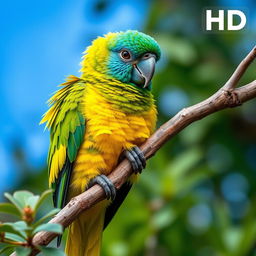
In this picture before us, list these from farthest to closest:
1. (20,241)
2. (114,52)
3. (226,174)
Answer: (226,174) < (114,52) < (20,241)

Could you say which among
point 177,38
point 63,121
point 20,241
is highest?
point 177,38

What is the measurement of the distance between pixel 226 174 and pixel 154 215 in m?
0.99

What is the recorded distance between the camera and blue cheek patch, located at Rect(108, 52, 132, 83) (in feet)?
9.57

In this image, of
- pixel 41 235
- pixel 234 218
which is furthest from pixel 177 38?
pixel 41 235

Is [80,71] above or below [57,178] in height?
above

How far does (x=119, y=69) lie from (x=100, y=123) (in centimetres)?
38

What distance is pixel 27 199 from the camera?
75.3 inches

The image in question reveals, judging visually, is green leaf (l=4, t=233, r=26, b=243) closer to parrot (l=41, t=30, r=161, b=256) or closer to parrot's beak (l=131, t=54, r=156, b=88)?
parrot (l=41, t=30, r=161, b=256)

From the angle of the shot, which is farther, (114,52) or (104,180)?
(114,52)

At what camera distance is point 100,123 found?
271 centimetres

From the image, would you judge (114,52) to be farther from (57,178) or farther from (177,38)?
(177,38)

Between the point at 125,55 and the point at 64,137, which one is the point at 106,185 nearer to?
the point at 64,137

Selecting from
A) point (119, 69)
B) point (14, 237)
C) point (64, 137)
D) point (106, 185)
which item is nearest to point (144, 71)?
point (119, 69)

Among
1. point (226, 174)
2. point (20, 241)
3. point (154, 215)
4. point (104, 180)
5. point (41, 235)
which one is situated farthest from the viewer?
point (226, 174)
